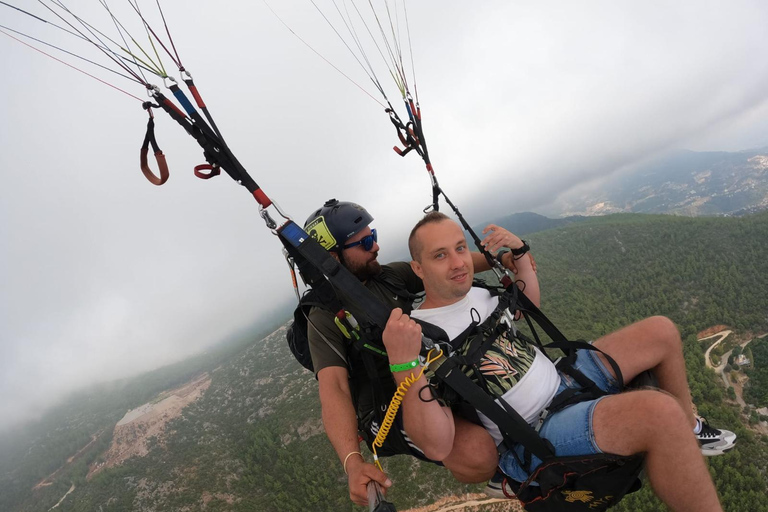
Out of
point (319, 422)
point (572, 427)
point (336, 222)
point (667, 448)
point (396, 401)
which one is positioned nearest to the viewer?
point (667, 448)

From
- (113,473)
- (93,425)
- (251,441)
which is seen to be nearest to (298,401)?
(251,441)

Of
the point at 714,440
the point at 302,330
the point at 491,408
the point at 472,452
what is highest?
the point at 302,330

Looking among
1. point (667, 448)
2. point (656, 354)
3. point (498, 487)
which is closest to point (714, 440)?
point (656, 354)

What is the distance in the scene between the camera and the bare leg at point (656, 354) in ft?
9.55

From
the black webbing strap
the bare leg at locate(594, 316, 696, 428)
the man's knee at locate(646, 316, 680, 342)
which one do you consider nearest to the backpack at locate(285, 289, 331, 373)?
the black webbing strap

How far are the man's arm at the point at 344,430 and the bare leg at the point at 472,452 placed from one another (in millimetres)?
756

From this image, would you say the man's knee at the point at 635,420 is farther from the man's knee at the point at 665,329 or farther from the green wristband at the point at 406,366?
the green wristband at the point at 406,366

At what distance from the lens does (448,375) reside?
7.98 ft

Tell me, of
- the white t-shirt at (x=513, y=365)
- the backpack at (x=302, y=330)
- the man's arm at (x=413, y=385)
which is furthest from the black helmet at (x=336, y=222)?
the man's arm at (x=413, y=385)

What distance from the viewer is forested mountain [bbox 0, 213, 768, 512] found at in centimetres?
4025

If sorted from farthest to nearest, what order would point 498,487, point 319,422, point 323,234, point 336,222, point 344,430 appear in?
point 319,422 → point 336,222 → point 323,234 → point 498,487 → point 344,430

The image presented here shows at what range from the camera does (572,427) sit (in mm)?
2408

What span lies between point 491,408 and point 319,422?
54.9 metres

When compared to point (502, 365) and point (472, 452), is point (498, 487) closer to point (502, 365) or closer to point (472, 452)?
point (472, 452)
